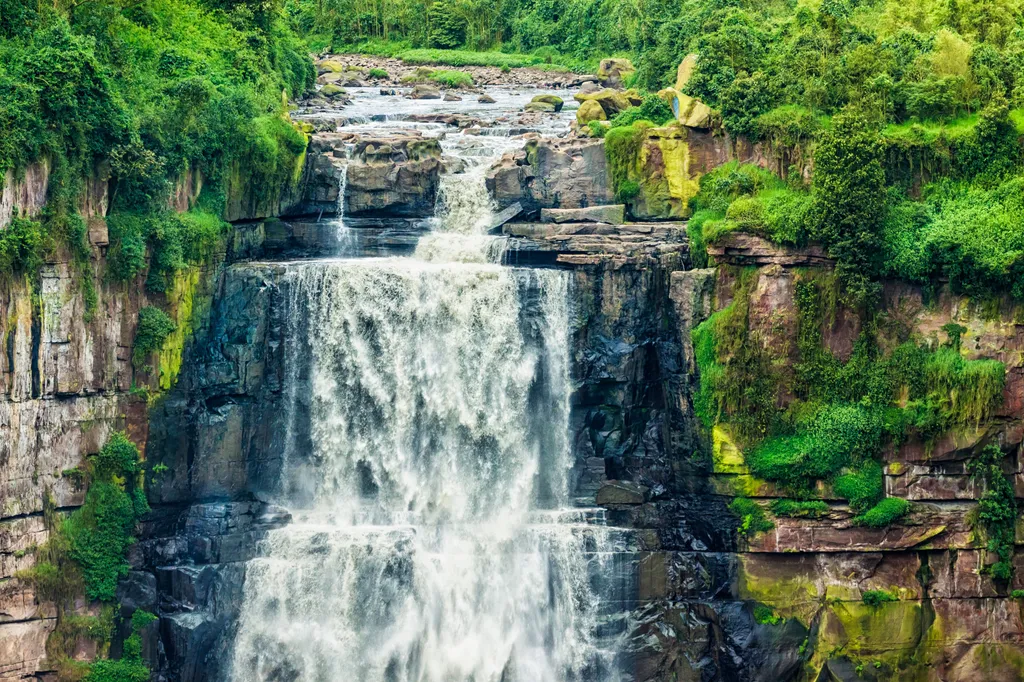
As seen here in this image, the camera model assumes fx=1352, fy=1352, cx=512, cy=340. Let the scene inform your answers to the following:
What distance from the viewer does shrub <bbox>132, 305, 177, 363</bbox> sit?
38812 millimetres

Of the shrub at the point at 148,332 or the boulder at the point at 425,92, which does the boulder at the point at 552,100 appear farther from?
the shrub at the point at 148,332

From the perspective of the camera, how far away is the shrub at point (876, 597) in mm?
37969

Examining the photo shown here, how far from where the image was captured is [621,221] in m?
43.2

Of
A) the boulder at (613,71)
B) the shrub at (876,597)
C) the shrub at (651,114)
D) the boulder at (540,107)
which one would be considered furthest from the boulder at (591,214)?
the boulder at (613,71)

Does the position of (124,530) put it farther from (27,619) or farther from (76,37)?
(76,37)

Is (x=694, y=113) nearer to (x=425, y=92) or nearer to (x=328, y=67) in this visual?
(x=425, y=92)

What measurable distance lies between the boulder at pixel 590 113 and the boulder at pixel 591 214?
6.66 meters

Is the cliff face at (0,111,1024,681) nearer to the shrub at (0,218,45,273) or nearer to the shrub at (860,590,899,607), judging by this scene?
the shrub at (860,590,899,607)

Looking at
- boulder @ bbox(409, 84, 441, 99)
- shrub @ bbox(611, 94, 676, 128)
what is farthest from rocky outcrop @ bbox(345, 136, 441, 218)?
boulder @ bbox(409, 84, 441, 99)

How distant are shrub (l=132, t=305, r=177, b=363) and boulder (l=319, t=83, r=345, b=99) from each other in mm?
22994

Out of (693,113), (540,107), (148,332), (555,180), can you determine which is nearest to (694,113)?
(693,113)

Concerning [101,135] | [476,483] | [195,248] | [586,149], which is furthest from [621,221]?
[101,135]

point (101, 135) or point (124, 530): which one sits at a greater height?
point (101, 135)

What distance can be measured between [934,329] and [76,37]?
25.1 meters
